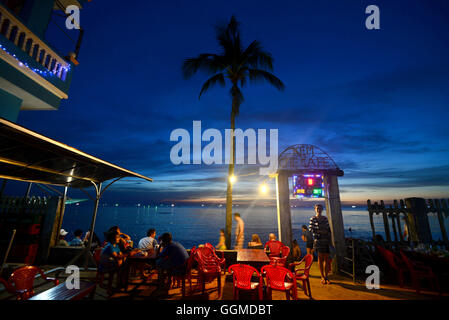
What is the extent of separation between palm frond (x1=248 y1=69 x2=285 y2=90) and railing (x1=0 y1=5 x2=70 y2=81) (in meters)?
8.80

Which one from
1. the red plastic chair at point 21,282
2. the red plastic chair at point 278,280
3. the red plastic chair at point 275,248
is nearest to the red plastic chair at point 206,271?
the red plastic chair at point 278,280

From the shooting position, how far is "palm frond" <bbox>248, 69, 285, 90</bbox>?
30.8 ft

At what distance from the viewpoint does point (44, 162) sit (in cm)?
514

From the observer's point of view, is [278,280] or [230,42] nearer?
[278,280]

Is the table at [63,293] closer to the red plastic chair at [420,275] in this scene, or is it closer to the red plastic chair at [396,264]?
the red plastic chair at [420,275]

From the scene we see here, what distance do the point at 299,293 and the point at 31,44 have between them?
12665 millimetres

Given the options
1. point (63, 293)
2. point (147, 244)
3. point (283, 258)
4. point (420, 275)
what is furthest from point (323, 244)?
point (63, 293)

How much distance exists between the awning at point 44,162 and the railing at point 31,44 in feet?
14.7

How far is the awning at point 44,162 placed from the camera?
11.1 ft

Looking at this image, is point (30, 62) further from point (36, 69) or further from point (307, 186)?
point (307, 186)

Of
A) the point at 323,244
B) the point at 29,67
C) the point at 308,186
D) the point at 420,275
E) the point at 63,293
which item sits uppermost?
the point at 29,67

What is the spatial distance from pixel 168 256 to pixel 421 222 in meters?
10.3
